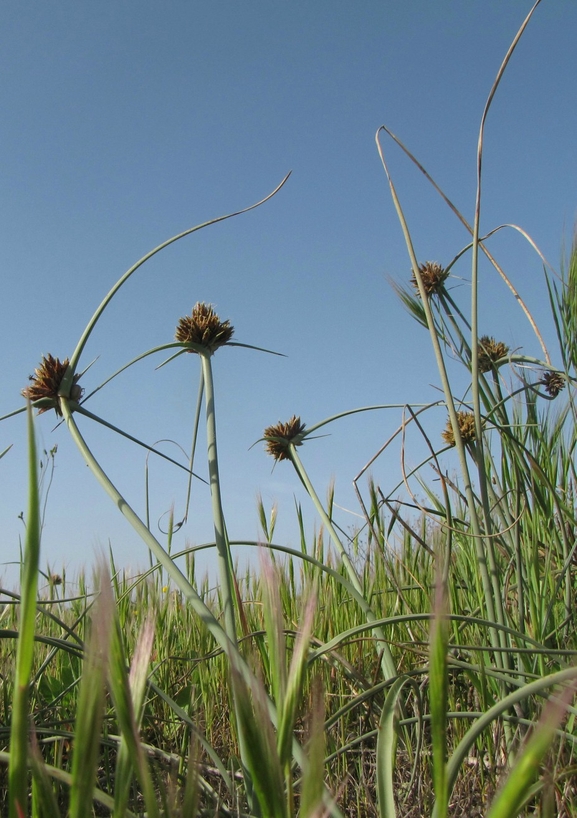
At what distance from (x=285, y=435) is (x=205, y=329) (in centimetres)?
41

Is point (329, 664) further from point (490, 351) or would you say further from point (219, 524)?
point (490, 351)

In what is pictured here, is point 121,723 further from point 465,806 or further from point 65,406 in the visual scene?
point 465,806

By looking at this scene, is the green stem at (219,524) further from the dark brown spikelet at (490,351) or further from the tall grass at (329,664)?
the dark brown spikelet at (490,351)

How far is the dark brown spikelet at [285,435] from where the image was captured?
47.8 inches

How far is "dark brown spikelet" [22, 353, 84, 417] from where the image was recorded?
0.79 m

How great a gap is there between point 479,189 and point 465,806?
0.83m

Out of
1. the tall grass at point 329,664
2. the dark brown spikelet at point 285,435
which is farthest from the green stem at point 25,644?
the dark brown spikelet at point 285,435

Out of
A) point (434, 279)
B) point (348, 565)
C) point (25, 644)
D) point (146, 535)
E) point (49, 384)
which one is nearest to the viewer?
point (25, 644)

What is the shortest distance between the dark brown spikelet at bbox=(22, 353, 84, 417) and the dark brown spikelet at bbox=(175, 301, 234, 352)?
18cm

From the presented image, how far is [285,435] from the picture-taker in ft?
4.08

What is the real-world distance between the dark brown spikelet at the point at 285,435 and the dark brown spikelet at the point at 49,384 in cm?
46

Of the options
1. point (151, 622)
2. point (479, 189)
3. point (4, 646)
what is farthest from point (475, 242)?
point (4, 646)

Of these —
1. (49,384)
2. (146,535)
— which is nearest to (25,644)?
(146,535)

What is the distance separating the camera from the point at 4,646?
1.27 m
